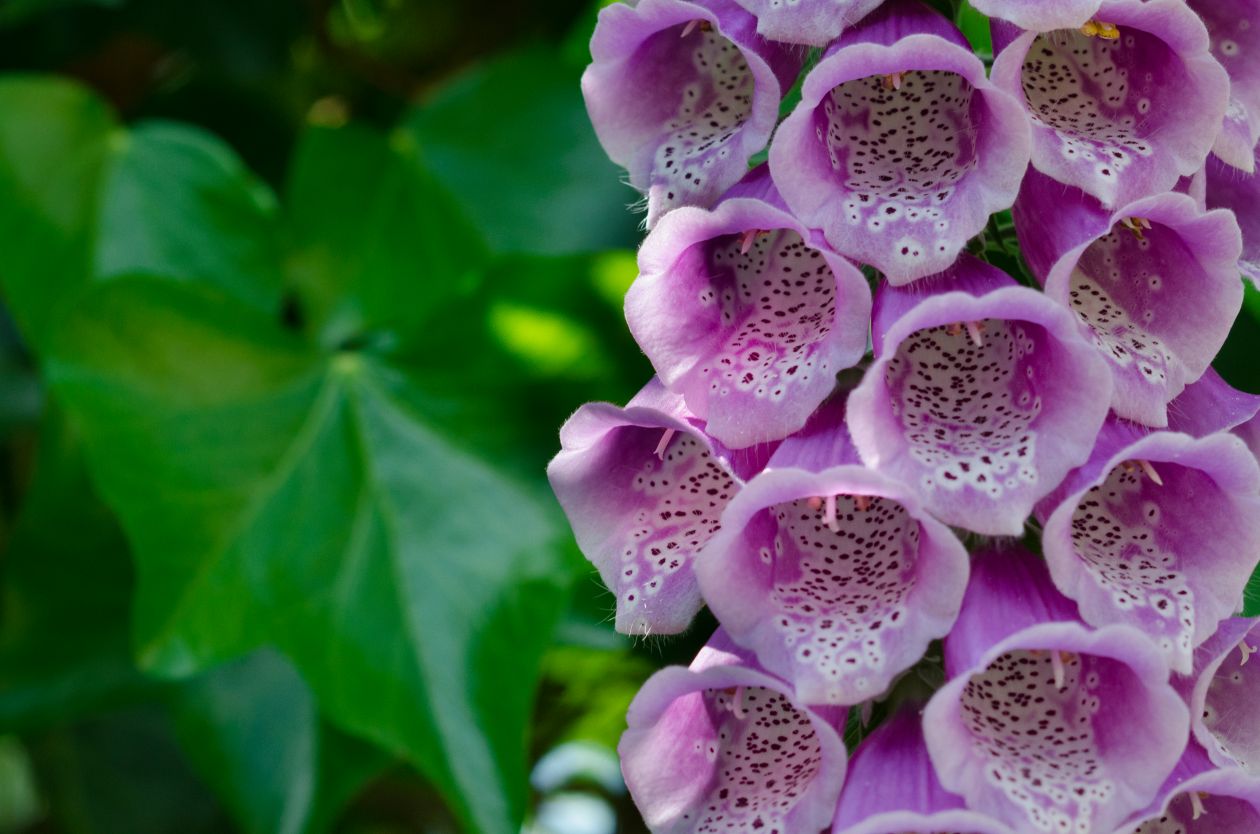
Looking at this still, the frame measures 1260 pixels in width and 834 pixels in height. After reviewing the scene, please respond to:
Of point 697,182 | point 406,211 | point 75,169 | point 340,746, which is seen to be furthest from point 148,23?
point 697,182

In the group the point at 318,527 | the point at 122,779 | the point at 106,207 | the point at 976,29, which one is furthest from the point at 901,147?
the point at 122,779

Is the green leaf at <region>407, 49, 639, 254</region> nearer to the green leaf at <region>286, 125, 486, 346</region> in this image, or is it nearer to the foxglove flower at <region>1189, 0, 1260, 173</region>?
the green leaf at <region>286, 125, 486, 346</region>

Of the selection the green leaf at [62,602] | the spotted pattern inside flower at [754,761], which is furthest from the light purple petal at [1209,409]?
the green leaf at [62,602]

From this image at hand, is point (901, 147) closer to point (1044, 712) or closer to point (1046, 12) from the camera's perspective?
point (1046, 12)

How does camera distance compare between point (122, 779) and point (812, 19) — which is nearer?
point (812, 19)

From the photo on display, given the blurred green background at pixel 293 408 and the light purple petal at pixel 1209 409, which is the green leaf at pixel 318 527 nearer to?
the blurred green background at pixel 293 408

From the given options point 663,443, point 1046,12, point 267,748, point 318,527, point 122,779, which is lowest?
point 122,779

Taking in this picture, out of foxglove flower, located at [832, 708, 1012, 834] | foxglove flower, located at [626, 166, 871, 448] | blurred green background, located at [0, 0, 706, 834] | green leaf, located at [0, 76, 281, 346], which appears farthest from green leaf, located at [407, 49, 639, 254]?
foxglove flower, located at [832, 708, 1012, 834]
